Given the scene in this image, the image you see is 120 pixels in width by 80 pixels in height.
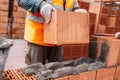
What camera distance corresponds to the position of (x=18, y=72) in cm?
167

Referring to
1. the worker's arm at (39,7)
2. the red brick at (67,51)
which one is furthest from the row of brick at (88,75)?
the red brick at (67,51)

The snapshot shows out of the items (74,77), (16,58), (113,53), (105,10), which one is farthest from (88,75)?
(16,58)

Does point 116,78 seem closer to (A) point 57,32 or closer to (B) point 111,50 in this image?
(B) point 111,50

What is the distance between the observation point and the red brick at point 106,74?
1.74m

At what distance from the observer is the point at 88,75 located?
167cm

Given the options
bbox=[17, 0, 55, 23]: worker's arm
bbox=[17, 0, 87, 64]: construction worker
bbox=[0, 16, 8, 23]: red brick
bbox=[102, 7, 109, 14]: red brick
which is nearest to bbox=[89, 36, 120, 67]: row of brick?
bbox=[17, 0, 87, 64]: construction worker

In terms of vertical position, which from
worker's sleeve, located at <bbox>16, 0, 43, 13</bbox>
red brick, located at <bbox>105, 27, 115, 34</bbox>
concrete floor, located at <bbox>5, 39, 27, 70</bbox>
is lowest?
concrete floor, located at <bbox>5, 39, 27, 70</bbox>

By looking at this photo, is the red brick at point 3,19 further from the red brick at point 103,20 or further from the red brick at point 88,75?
the red brick at point 88,75

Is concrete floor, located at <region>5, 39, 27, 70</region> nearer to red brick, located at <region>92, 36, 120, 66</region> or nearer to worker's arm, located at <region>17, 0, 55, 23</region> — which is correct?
worker's arm, located at <region>17, 0, 55, 23</region>

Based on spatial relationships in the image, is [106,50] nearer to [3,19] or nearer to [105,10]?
[105,10]

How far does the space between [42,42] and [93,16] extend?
1574 millimetres

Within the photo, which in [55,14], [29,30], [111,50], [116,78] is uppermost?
[55,14]

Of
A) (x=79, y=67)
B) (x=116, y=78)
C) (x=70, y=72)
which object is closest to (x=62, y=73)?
(x=70, y=72)

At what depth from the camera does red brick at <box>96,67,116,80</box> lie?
1.74 meters
